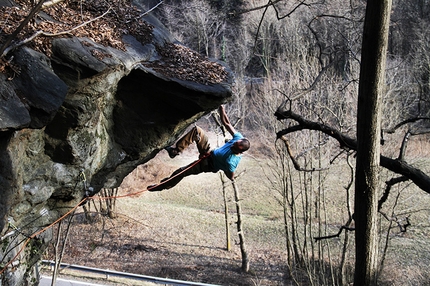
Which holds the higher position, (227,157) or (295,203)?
(295,203)

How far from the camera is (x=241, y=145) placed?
6.61 metres

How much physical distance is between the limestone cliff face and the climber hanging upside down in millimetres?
251

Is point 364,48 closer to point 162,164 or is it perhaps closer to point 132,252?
point 132,252

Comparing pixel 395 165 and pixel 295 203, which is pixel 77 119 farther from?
pixel 295 203

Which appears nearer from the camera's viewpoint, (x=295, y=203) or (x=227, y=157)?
(x=227, y=157)

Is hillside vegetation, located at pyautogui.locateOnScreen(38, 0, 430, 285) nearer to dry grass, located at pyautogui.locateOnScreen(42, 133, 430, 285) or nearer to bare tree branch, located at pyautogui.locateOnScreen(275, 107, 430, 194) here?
dry grass, located at pyautogui.locateOnScreen(42, 133, 430, 285)

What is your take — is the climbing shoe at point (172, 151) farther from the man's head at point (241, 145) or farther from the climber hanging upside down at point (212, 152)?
the man's head at point (241, 145)

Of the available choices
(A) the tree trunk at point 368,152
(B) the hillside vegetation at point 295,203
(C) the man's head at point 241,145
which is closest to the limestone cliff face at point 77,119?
(C) the man's head at point 241,145

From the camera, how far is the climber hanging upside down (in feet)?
Answer: 22.6

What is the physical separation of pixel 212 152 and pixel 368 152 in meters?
3.47

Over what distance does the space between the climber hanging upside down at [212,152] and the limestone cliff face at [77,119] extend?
25cm

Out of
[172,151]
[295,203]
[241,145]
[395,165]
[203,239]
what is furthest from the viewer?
[295,203]

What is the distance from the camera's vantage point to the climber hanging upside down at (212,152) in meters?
6.90

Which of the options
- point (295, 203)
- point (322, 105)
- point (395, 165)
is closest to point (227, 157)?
point (395, 165)
